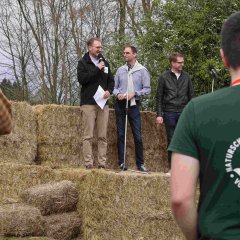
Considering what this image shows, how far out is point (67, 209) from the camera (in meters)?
8.59

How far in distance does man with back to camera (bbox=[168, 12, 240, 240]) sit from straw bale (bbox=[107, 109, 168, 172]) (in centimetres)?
849

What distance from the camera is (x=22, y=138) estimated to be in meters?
10.2

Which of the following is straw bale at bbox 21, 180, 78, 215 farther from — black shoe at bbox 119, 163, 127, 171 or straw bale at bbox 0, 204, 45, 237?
black shoe at bbox 119, 163, 127, 171

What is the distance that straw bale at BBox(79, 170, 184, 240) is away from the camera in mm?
8445

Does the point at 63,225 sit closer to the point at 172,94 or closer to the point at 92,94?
the point at 92,94

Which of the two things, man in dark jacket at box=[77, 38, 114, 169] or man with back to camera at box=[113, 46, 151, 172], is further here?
man with back to camera at box=[113, 46, 151, 172]

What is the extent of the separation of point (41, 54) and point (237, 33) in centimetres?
2015

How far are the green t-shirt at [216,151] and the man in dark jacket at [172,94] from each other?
7.63m

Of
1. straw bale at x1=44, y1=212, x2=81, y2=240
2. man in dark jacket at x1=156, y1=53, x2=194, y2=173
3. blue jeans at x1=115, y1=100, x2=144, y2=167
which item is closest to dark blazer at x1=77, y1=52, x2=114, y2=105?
blue jeans at x1=115, y1=100, x2=144, y2=167

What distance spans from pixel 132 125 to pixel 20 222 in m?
3.40

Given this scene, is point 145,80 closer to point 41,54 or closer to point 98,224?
point 98,224

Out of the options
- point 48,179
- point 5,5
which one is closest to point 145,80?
point 48,179

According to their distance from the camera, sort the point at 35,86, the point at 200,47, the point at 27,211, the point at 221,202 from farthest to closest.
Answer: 1. the point at 35,86
2. the point at 200,47
3. the point at 27,211
4. the point at 221,202

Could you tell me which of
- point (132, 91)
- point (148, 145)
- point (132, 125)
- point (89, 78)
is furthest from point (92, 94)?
point (148, 145)
